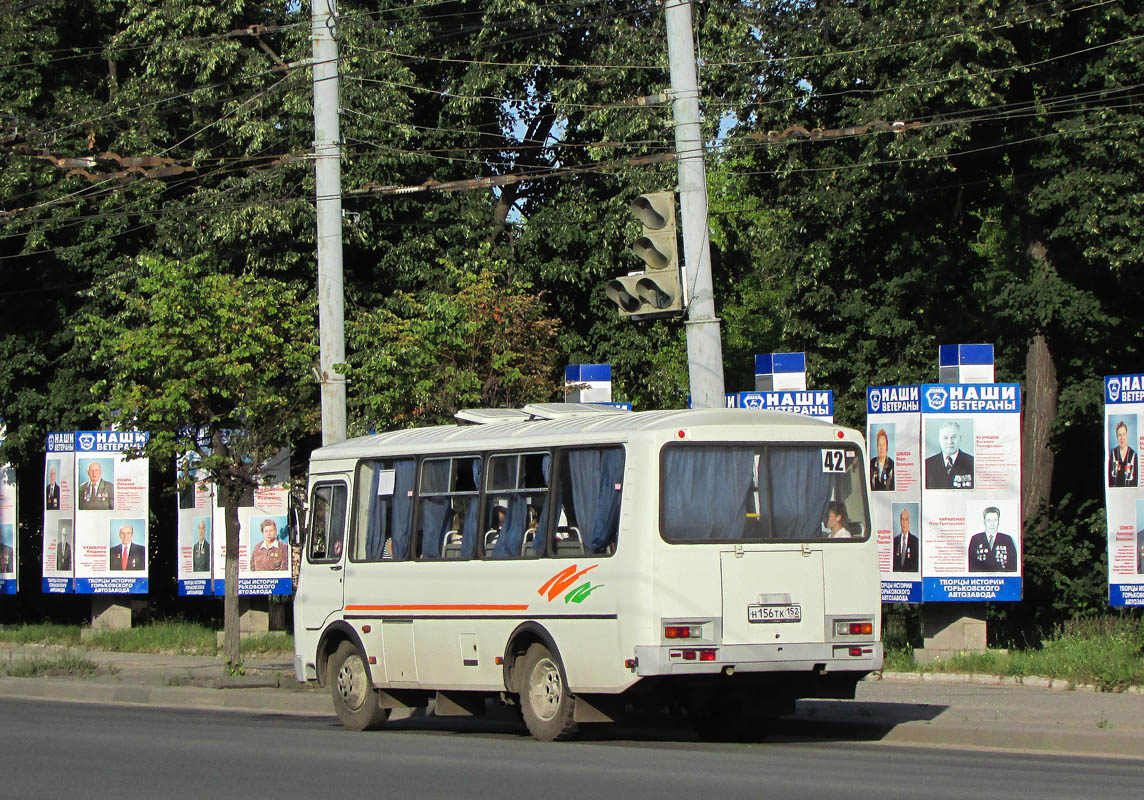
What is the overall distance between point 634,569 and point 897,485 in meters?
8.13

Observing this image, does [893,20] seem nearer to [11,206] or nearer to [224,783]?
[11,206]

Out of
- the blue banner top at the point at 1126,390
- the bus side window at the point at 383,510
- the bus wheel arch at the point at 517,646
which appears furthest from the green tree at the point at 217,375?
the blue banner top at the point at 1126,390

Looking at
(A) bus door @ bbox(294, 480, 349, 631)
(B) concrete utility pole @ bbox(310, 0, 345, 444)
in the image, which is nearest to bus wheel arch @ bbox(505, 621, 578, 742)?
(A) bus door @ bbox(294, 480, 349, 631)

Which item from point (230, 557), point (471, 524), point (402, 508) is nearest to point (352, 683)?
point (402, 508)

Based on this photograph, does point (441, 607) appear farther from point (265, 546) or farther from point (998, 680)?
point (265, 546)

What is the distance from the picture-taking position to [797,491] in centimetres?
1484

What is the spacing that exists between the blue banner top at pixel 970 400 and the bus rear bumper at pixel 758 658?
665 centimetres

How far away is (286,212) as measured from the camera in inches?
1241

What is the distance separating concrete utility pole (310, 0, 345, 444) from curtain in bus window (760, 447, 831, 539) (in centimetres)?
746

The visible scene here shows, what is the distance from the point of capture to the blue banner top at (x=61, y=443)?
106 ft

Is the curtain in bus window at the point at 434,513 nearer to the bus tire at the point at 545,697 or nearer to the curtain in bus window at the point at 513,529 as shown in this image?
the curtain in bus window at the point at 513,529

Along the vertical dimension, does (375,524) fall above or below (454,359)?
below

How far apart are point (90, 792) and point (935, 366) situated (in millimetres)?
23813

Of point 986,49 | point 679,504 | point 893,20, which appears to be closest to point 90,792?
point 679,504
